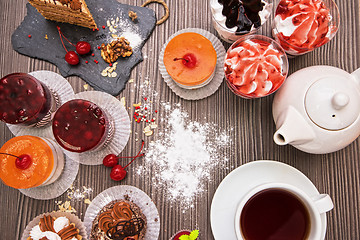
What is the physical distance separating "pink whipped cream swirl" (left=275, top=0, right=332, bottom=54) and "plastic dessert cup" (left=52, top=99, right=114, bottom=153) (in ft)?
2.61

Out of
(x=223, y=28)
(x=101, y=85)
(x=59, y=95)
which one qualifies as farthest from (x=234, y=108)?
(x=59, y=95)

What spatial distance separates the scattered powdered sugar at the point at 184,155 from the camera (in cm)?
120

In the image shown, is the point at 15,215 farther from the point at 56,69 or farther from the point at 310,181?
the point at 310,181

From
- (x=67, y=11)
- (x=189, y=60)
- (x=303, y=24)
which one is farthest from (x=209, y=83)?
(x=67, y=11)

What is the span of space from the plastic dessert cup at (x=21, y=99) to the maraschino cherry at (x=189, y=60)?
582mm

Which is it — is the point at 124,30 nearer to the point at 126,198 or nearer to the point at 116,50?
the point at 116,50

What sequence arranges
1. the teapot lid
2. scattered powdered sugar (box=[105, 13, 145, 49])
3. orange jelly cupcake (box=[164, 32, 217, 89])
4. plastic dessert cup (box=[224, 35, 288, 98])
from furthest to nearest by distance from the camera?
1. scattered powdered sugar (box=[105, 13, 145, 49])
2. orange jelly cupcake (box=[164, 32, 217, 89])
3. plastic dessert cup (box=[224, 35, 288, 98])
4. the teapot lid

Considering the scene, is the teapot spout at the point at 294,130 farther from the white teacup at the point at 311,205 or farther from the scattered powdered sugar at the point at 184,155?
the scattered powdered sugar at the point at 184,155

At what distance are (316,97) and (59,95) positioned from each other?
1039mm

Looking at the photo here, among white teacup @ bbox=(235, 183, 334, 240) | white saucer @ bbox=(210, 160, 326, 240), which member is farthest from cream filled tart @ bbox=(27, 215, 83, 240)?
white teacup @ bbox=(235, 183, 334, 240)

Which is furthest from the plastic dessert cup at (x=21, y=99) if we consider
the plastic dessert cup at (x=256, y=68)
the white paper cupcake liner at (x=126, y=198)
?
the plastic dessert cup at (x=256, y=68)

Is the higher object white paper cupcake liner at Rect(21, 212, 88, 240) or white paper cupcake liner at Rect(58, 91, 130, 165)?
white paper cupcake liner at Rect(58, 91, 130, 165)

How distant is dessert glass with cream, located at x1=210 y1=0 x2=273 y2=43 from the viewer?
3.51ft

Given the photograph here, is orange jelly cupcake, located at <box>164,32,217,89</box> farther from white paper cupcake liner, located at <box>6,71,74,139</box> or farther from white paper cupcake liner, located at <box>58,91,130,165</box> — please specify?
white paper cupcake liner, located at <box>6,71,74,139</box>
